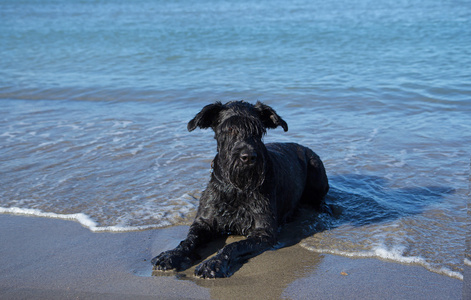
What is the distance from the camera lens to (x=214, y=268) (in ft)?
15.5

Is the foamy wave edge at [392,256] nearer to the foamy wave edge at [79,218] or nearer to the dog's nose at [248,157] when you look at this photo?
the dog's nose at [248,157]

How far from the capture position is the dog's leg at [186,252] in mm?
4879

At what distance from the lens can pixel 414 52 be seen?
60.1ft

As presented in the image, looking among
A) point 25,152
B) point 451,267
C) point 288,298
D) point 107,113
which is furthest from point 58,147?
point 451,267

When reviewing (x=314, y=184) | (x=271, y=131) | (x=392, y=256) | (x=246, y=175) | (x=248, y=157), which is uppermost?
(x=248, y=157)

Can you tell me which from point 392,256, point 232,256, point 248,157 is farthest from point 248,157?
point 392,256

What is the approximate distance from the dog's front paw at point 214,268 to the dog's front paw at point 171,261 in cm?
19

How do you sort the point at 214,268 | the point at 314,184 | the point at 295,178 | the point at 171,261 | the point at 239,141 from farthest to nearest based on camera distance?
the point at 314,184 → the point at 295,178 → the point at 239,141 → the point at 171,261 → the point at 214,268

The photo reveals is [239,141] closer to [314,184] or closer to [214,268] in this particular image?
[214,268]

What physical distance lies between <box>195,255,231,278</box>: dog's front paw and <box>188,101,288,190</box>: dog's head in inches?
35.1

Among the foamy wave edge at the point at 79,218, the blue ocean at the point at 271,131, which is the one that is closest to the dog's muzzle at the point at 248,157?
the blue ocean at the point at 271,131

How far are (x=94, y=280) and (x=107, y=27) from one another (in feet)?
90.1

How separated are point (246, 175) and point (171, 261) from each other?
1173 millimetres

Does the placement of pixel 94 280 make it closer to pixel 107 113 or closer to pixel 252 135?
pixel 252 135
